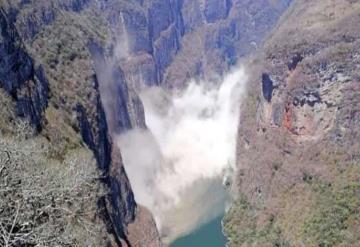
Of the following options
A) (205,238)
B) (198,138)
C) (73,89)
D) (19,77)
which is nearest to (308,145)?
(205,238)

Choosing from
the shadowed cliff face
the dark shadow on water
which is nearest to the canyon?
the shadowed cliff face

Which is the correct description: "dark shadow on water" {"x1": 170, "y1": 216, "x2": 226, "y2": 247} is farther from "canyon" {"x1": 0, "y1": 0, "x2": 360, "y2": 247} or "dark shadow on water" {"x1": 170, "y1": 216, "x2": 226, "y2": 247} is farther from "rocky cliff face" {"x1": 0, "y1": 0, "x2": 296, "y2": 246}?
"rocky cliff face" {"x1": 0, "y1": 0, "x2": 296, "y2": 246}

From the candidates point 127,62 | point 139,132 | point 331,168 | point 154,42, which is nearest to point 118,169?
point 331,168

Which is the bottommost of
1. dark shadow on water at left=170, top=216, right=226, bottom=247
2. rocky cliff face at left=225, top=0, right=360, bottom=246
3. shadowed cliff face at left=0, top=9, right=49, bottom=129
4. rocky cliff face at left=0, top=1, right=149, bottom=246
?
dark shadow on water at left=170, top=216, right=226, bottom=247

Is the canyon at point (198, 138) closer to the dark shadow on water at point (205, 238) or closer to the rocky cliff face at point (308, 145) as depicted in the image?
the rocky cliff face at point (308, 145)

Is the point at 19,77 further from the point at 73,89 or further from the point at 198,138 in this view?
the point at 198,138

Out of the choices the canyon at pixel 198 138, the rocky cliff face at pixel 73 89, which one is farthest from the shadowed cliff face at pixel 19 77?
the canyon at pixel 198 138
